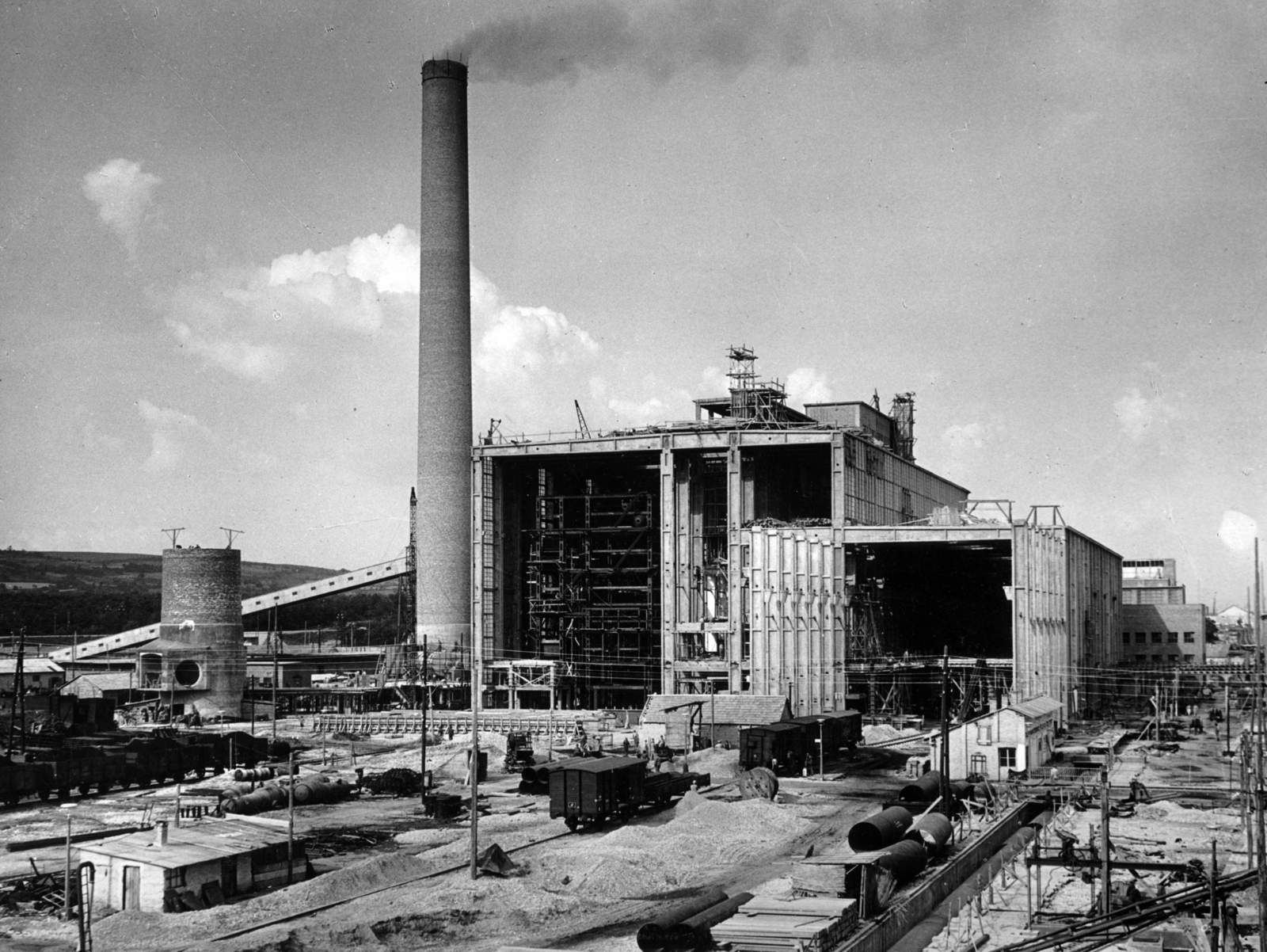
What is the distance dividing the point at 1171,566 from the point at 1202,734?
9447 cm

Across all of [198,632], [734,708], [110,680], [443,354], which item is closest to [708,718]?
[734,708]

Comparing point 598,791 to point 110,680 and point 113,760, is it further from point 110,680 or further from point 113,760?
point 110,680

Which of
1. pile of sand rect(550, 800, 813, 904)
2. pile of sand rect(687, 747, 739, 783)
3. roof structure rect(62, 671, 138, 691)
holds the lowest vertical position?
pile of sand rect(687, 747, 739, 783)

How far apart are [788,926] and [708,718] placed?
41528mm

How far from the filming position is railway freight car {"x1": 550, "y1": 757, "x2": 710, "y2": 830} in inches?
1677

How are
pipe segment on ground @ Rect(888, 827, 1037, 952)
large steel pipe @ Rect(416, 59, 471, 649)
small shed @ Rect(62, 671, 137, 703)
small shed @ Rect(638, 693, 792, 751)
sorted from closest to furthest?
pipe segment on ground @ Rect(888, 827, 1037, 952) → small shed @ Rect(638, 693, 792, 751) → large steel pipe @ Rect(416, 59, 471, 649) → small shed @ Rect(62, 671, 137, 703)

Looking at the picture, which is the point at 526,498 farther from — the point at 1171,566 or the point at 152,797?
the point at 1171,566

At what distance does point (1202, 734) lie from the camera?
7712 centimetres

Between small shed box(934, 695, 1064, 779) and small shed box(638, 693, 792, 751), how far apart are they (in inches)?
405

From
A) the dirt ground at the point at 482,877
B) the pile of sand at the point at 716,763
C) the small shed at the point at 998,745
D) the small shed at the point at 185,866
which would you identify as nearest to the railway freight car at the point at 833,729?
the pile of sand at the point at 716,763

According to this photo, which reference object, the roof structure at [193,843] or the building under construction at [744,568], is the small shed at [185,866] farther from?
the building under construction at [744,568]

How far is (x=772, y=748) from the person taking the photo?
57125mm

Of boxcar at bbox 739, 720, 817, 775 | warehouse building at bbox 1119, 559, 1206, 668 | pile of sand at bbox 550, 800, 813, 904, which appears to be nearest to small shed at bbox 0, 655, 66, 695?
boxcar at bbox 739, 720, 817, 775

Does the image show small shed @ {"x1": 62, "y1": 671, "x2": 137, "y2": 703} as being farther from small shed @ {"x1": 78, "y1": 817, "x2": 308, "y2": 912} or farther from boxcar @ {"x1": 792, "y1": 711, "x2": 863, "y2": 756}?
small shed @ {"x1": 78, "y1": 817, "x2": 308, "y2": 912}
